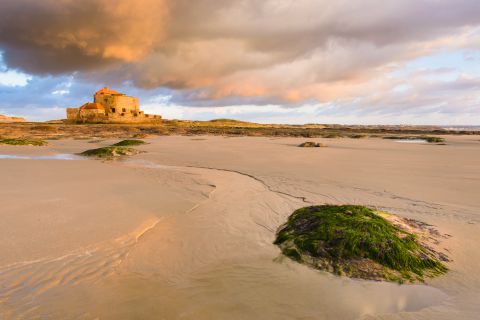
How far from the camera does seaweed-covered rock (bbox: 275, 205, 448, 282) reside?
3.19 metres

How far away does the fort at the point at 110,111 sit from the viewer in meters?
50.8

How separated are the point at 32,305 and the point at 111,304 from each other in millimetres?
749

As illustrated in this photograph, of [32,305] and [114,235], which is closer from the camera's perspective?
[32,305]

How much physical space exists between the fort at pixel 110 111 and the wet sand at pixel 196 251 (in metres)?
47.6

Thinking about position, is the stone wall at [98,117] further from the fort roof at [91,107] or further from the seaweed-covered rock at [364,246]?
the seaweed-covered rock at [364,246]

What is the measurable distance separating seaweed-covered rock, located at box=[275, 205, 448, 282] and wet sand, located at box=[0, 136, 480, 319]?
17 centimetres

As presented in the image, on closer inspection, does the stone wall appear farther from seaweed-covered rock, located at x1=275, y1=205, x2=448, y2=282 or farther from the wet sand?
seaweed-covered rock, located at x1=275, y1=205, x2=448, y2=282

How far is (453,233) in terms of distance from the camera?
4.11 metres

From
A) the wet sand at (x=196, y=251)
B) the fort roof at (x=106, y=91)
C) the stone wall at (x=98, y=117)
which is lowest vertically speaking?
the wet sand at (x=196, y=251)

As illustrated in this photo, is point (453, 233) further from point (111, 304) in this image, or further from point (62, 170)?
point (62, 170)

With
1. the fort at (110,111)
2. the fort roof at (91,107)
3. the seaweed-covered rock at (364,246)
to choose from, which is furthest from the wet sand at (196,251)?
the fort roof at (91,107)

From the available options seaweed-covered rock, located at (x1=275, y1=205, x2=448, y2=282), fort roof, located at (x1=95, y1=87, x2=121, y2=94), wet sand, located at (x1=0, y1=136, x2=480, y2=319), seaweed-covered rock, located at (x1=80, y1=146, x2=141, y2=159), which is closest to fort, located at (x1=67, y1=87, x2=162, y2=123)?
fort roof, located at (x1=95, y1=87, x2=121, y2=94)

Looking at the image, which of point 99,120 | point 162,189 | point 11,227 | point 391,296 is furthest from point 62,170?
point 99,120

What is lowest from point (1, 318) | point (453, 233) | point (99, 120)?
point (1, 318)
